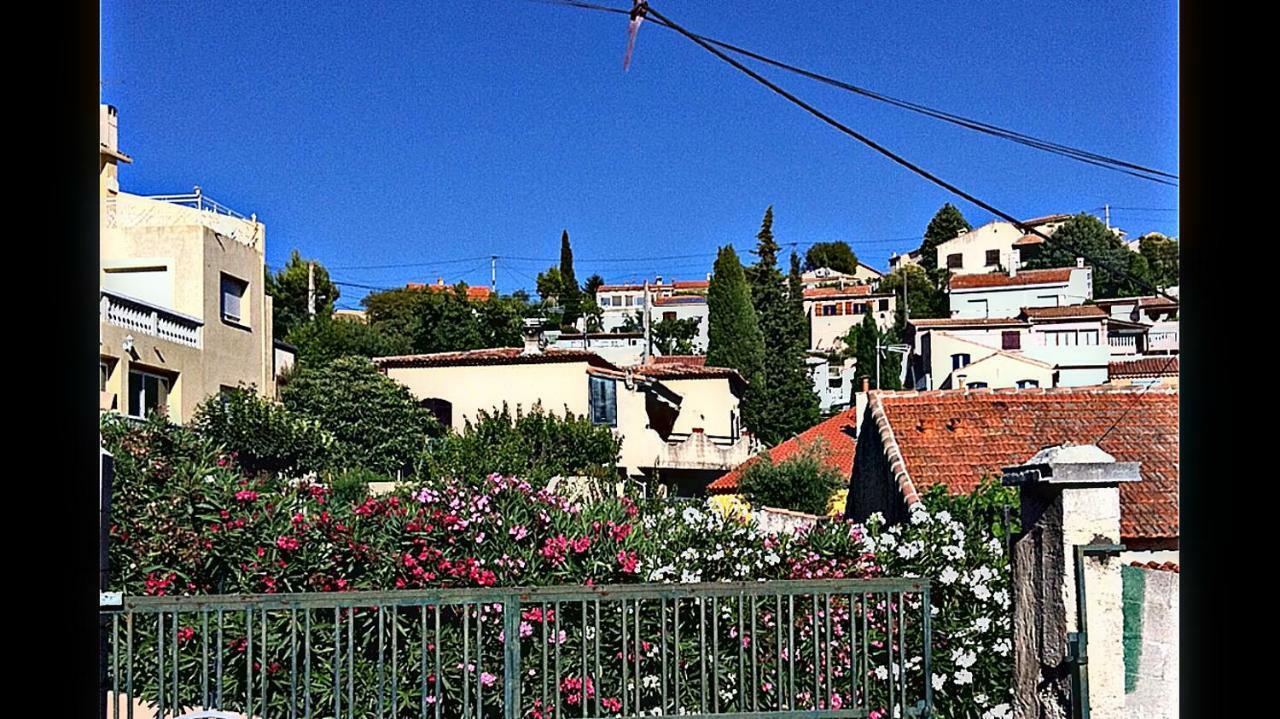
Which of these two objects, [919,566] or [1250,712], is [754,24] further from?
[1250,712]

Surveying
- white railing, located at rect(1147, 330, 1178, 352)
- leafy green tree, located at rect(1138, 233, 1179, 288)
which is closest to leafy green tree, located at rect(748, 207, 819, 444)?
white railing, located at rect(1147, 330, 1178, 352)

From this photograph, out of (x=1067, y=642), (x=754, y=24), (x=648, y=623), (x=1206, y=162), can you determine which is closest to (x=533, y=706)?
(x=648, y=623)

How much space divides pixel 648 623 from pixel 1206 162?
5405 mm

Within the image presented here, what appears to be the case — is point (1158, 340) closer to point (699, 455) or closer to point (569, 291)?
point (699, 455)

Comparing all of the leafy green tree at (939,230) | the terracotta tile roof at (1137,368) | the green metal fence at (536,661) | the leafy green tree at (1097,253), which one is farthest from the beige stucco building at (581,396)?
the leafy green tree at (939,230)

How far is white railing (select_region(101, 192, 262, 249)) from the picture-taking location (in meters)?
23.8

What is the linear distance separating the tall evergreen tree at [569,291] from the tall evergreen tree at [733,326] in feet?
37.3

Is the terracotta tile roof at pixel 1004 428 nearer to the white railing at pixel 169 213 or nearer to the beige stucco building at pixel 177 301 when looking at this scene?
the beige stucco building at pixel 177 301

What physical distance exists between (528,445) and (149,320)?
29.1 ft

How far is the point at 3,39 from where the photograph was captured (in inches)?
36.4

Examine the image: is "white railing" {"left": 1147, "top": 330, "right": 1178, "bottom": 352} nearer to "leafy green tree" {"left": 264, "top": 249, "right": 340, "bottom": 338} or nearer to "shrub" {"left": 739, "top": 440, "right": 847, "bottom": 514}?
"shrub" {"left": 739, "top": 440, "right": 847, "bottom": 514}

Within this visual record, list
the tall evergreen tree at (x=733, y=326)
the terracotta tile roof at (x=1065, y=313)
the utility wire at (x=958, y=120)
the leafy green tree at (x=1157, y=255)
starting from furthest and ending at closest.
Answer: the leafy green tree at (x=1157, y=255) < the tall evergreen tree at (x=733, y=326) < the terracotta tile roof at (x=1065, y=313) < the utility wire at (x=958, y=120)

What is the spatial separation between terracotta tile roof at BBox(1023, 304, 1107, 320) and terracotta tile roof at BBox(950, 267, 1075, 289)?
6314 millimetres

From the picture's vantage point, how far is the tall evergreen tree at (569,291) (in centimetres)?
5791
